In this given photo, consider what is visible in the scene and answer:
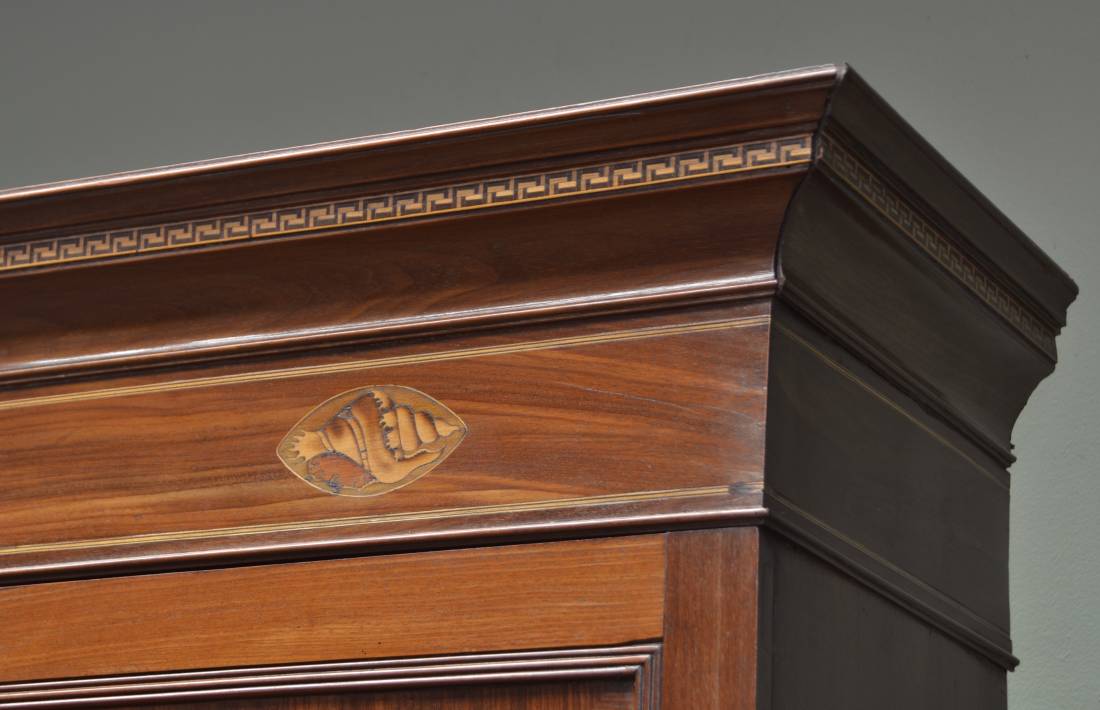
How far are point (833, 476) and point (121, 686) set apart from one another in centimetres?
50

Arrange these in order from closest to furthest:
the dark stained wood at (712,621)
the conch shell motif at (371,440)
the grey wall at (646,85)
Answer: the dark stained wood at (712,621) < the conch shell motif at (371,440) < the grey wall at (646,85)

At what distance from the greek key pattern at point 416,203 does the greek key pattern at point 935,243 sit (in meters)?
0.05

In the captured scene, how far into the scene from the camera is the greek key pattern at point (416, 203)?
1.10 meters

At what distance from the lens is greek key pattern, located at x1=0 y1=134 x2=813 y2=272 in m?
1.10

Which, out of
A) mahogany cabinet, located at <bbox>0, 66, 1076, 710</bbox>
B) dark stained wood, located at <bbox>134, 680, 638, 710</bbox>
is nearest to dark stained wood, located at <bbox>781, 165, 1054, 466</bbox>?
mahogany cabinet, located at <bbox>0, 66, 1076, 710</bbox>

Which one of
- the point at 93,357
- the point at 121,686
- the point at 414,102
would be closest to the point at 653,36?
the point at 414,102

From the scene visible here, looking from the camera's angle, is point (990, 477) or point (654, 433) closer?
point (654, 433)

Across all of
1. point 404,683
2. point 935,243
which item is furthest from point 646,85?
point 404,683

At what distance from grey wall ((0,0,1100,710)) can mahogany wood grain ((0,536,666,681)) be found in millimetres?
777

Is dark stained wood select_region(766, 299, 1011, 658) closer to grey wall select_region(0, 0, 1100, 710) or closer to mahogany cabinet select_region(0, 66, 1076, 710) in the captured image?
mahogany cabinet select_region(0, 66, 1076, 710)

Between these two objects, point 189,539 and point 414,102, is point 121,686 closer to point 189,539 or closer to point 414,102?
point 189,539

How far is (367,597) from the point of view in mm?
1159

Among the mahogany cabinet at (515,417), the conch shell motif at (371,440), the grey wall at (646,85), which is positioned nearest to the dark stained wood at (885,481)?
the mahogany cabinet at (515,417)

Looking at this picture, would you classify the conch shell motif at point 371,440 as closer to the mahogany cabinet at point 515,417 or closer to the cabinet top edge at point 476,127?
the mahogany cabinet at point 515,417
